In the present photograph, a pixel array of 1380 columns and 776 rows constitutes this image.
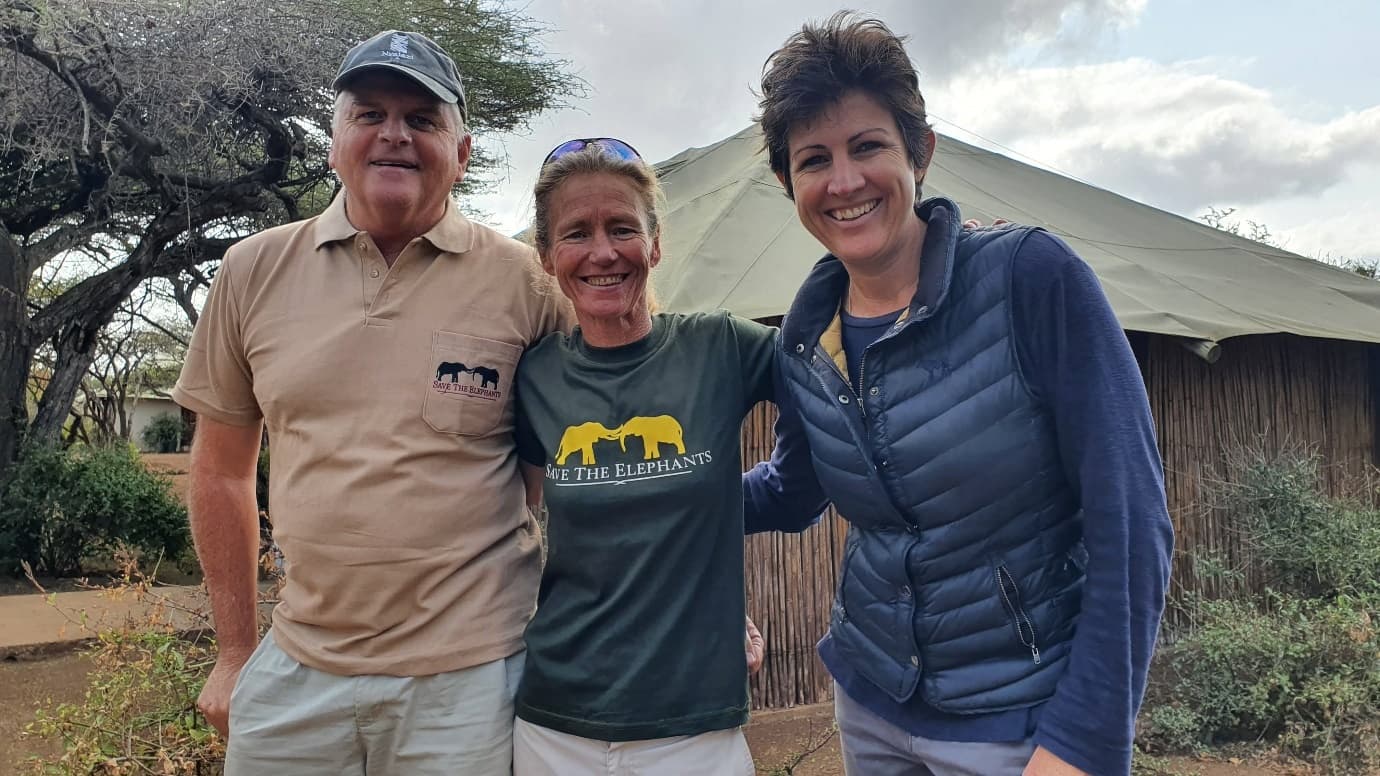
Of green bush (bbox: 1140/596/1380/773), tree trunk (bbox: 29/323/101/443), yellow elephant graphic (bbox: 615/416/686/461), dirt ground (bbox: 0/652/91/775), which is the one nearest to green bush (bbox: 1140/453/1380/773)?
green bush (bbox: 1140/596/1380/773)

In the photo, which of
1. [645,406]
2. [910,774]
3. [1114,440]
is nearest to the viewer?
[1114,440]

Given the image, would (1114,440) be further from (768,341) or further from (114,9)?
(114,9)

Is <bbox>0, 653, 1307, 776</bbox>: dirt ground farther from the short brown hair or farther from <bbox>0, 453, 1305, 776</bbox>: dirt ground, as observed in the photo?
the short brown hair

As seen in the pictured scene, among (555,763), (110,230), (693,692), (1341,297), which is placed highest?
(110,230)

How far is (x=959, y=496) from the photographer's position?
153 centimetres

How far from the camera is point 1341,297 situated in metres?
7.37

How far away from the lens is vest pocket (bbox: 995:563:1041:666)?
1491 mm

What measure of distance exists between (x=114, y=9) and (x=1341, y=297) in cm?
1052

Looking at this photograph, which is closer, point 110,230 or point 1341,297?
point 1341,297

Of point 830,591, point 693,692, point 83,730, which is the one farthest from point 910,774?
point 830,591

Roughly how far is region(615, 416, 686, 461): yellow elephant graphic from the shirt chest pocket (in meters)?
0.34

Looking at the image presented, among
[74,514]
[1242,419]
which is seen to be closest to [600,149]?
[1242,419]

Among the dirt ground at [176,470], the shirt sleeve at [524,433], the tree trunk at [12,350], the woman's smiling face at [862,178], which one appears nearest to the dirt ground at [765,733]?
the dirt ground at [176,470]

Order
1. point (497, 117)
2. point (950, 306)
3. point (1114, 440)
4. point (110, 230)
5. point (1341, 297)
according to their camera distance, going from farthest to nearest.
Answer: point (497, 117) < point (110, 230) < point (1341, 297) < point (950, 306) < point (1114, 440)
